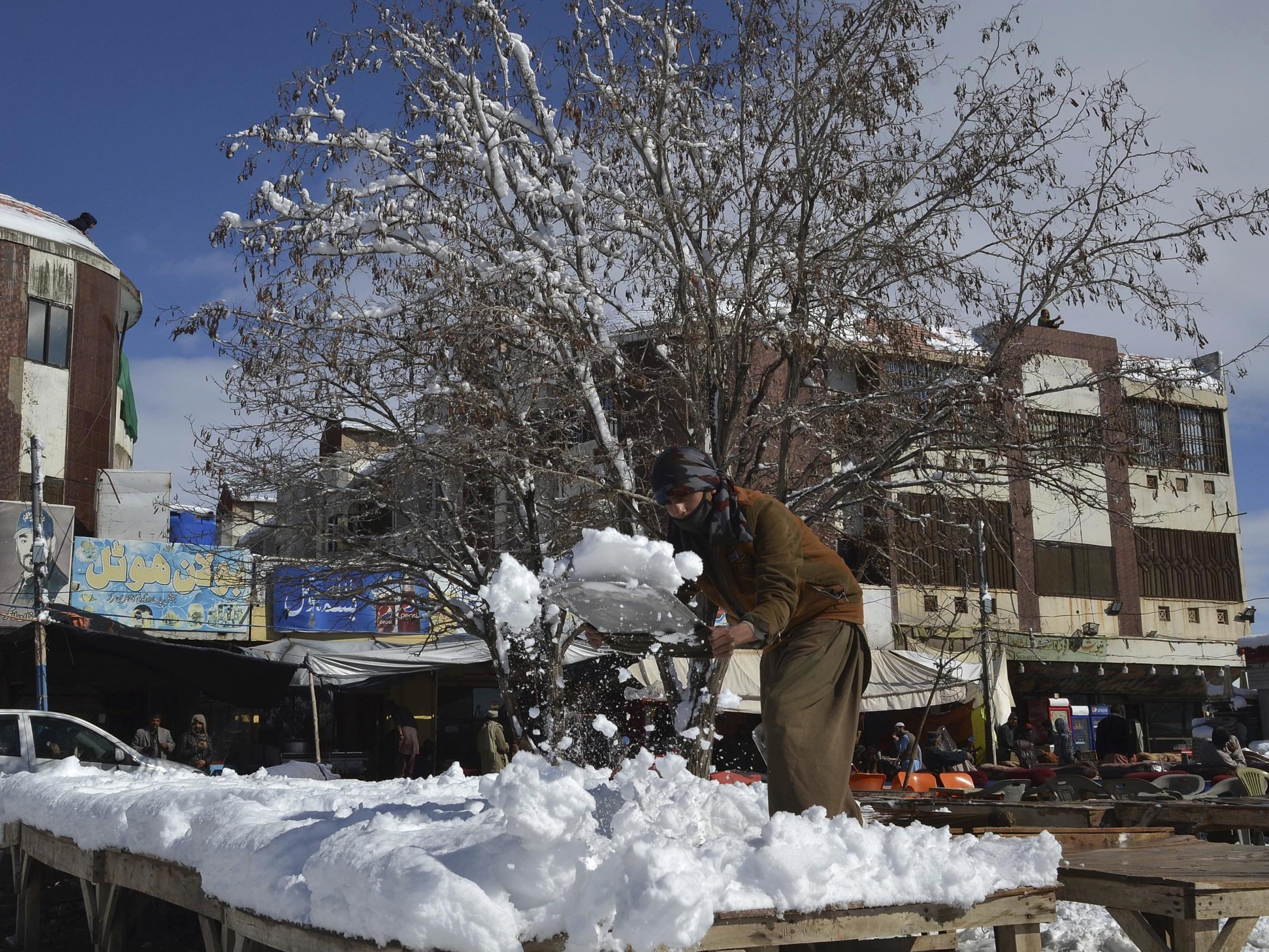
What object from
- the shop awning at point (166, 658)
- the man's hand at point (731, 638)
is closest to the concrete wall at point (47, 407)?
the shop awning at point (166, 658)

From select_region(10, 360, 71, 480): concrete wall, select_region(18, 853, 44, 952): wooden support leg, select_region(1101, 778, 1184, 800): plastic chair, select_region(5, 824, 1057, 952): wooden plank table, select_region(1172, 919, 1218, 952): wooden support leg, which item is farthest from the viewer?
select_region(10, 360, 71, 480): concrete wall

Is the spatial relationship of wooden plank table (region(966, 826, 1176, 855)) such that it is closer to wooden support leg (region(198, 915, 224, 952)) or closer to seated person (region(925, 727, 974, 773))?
wooden support leg (region(198, 915, 224, 952))

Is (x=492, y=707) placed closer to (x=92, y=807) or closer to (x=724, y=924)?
(x=92, y=807)

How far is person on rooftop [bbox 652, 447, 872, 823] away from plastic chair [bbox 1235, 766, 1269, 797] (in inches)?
319

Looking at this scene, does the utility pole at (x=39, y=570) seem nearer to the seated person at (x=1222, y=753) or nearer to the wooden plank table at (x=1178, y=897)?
the seated person at (x=1222, y=753)

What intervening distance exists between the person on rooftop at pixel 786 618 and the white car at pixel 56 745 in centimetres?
863

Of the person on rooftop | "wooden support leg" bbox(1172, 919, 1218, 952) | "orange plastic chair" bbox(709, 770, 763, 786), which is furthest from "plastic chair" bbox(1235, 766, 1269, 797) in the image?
the person on rooftop

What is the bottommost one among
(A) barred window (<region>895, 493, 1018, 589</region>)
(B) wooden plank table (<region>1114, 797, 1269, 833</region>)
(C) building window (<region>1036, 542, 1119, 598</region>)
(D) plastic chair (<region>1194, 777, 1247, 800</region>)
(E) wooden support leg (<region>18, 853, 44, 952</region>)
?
(E) wooden support leg (<region>18, 853, 44, 952</region>)

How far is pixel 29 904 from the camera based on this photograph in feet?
22.8

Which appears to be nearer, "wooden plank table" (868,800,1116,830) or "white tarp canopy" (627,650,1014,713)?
"wooden plank table" (868,800,1116,830)

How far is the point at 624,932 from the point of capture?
102 inches

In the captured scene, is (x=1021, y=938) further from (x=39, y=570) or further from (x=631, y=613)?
(x=39, y=570)

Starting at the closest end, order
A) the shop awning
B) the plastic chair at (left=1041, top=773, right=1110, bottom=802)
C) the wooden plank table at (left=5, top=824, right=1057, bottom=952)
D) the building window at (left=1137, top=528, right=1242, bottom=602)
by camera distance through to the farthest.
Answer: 1. the wooden plank table at (left=5, top=824, right=1057, bottom=952)
2. the plastic chair at (left=1041, top=773, right=1110, bottom=802)
3. the shop awning
4. the building window at (left=1137, top=528, right=1242, bottom=602)

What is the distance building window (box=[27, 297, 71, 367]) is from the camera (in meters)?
23.7
